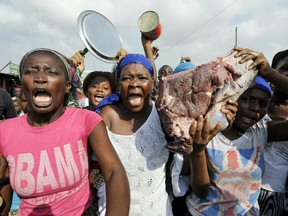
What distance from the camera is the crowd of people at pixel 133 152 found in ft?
4.75

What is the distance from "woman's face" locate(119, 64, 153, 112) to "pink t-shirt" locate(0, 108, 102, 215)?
452 mm

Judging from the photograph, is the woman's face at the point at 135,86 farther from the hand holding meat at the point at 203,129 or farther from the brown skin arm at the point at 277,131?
the brown skin arm at the point at 277,131

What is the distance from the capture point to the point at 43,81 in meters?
1.46

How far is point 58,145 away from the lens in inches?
57.9

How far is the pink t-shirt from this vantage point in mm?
1435

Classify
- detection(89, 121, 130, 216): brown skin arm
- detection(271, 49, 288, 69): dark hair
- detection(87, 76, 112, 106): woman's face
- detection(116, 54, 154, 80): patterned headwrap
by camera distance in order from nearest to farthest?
detection(89, 121, 130, 216): brown skin arm < detection(116, 54, 154, 80): patterned headwrap < detection(271, 49, 288, 69): dark hair < detection(87, 76, 112, 106): woman's face

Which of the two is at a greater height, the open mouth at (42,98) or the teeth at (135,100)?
the open mouth at (42,98)

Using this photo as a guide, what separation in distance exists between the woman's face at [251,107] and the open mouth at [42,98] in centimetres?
118

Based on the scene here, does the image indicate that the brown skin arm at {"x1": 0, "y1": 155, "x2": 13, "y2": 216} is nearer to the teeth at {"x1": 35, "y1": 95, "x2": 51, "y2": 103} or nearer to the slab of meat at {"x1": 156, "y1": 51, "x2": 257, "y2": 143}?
the teeth at {"x1": 35, "y1": 95, "x2": 51, "y2": 103}

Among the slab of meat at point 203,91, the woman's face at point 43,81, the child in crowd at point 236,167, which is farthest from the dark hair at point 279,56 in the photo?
the woman's face at point 43,81

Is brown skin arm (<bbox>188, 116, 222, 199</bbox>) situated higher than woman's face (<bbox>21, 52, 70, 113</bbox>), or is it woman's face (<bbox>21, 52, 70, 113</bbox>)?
woman's face (<bbox>21, 52, 70, 113</bbox>)

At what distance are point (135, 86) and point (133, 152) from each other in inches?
17.1

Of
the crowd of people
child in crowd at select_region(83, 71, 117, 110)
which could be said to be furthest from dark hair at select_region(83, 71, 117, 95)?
the crowd of people

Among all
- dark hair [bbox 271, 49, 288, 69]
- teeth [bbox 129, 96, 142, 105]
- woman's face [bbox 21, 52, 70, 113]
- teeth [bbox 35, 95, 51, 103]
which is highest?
dark hair [bbox 271, 49, 288, 69]
